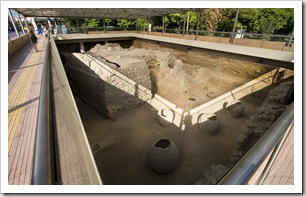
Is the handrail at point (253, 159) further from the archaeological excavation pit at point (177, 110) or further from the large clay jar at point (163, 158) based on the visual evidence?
the large clay jar at point (163, 158)

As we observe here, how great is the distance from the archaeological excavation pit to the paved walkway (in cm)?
399

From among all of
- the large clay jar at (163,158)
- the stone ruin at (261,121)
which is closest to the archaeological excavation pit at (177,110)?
the stone ruin at (261,121)

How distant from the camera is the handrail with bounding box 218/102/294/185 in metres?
0.99

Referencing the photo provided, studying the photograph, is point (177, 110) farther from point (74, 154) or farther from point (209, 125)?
point (74, 154)

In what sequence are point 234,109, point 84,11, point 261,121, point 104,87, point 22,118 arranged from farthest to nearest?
point 84,11 < point 234,109 < point 104,87 < point 261,121 < point 22,118

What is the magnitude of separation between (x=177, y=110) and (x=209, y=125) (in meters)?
2.96

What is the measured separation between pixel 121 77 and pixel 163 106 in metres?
3.99

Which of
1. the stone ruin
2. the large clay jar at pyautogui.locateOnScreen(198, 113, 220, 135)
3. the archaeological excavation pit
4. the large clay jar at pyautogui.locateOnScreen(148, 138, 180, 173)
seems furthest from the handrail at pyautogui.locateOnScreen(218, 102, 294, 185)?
the large clay jar at pyautogui.locateOnScreen(198, 113, 220, 135)

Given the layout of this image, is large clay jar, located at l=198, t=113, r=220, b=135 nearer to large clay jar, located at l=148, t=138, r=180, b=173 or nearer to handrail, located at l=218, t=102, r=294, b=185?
large clay jar, located at l=148, t=138, r=180, b=173

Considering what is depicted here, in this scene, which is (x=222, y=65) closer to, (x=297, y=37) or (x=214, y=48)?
(x=214, y=48)

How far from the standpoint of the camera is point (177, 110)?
38.1 feet

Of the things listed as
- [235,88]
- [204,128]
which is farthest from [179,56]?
[204,128]

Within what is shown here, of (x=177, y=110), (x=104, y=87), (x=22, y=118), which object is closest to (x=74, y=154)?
(x=22, y=118)

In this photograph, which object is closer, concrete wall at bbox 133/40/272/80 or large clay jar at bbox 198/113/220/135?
large clay jar at bbox 198/113/220/135
